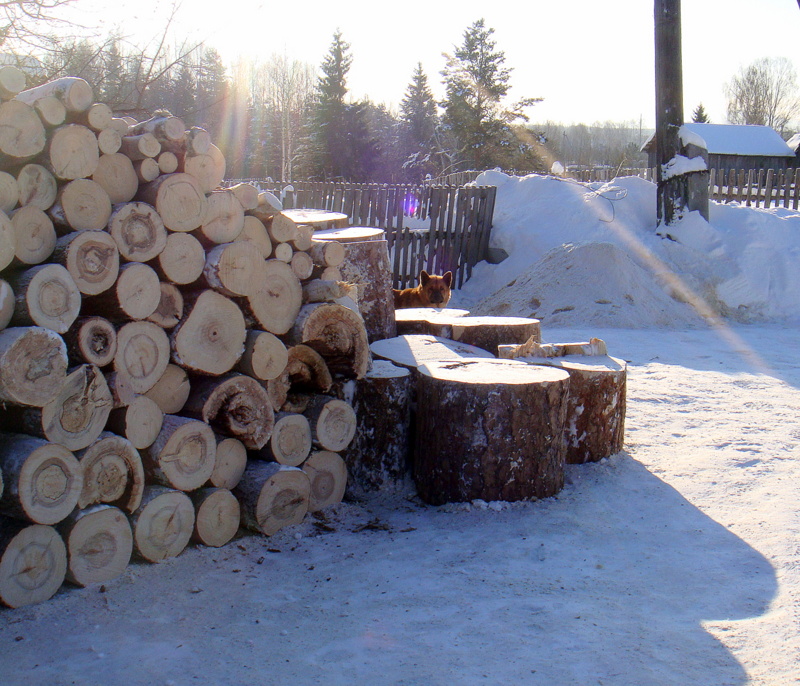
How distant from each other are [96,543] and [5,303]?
3.49 feet

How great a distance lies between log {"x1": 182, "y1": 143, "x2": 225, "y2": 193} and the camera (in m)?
3.22

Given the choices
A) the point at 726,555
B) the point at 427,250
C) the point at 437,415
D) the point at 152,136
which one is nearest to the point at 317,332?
the point at 437,415

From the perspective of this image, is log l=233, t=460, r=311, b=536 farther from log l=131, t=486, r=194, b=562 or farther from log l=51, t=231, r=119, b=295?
log l=51, t=231, r=119, b=295

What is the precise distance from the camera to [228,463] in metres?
3.35

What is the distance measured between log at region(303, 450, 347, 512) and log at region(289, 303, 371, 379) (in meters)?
0.51

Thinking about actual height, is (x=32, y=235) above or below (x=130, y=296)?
above

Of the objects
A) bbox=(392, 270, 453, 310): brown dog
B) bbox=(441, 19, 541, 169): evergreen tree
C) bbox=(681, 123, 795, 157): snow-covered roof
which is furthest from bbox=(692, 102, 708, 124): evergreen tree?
bbox=(392, 270, 453, 310): brown dog

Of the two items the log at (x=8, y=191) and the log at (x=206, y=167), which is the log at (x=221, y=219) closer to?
the log at (x=206, y=167)

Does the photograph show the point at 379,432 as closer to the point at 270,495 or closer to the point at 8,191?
the point at 270,495

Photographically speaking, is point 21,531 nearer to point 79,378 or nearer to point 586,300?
point 79,378

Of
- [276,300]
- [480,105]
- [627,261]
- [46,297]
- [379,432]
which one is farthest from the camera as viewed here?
[480,105]

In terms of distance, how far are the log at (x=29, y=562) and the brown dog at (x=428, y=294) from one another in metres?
5.32

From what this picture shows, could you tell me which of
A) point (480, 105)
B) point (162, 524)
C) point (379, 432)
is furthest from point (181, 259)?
point (480, 105)

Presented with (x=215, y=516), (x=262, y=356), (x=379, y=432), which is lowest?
(x=215, y=516)
